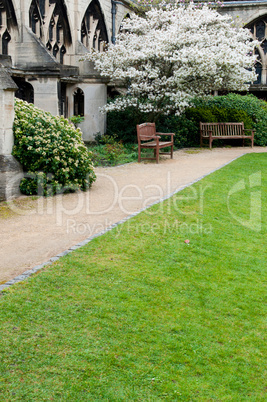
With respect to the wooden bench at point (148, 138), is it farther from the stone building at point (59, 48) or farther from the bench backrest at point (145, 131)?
the stone building at point (59, 48)

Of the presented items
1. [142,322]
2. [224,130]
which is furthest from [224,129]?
[142,322]

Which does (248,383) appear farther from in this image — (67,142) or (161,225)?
(67,142)

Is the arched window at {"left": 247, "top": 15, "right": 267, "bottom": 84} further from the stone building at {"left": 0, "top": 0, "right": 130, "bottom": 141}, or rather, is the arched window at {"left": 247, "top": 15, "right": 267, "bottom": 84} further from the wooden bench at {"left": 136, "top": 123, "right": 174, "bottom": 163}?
the wooden bench at {"left": 136, "top": 123, "right": 174, "bottom": 163}

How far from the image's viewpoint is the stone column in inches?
279

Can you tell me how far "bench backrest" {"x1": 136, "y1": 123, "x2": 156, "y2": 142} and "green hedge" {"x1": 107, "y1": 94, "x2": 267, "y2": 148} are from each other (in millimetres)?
2610

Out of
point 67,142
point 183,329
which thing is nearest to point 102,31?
point 67,142

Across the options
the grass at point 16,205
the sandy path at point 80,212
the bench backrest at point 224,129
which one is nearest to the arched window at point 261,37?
the bench backrest at point 224,129

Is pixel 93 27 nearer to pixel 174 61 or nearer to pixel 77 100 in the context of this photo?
pixel 77 100

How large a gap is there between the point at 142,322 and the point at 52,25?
13000mm

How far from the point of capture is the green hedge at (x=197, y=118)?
51.1 ft

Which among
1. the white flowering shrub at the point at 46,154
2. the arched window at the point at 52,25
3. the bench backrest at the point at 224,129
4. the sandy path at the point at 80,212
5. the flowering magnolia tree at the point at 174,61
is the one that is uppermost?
the arched window at the point at 52,25

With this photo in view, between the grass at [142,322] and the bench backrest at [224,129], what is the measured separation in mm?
10634

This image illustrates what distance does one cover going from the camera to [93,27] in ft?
58.5

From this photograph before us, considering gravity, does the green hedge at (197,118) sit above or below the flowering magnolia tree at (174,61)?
below
